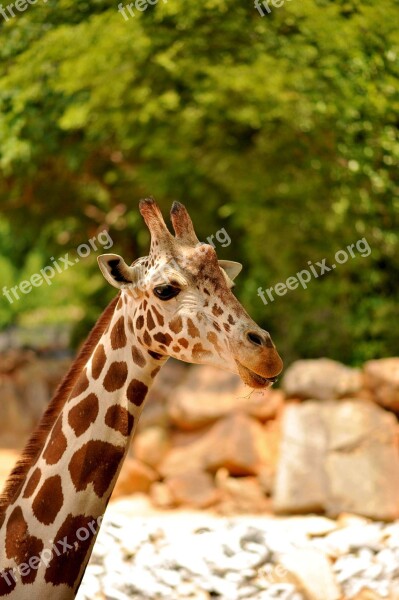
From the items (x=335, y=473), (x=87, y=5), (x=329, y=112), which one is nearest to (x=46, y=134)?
(x=87, y=5)

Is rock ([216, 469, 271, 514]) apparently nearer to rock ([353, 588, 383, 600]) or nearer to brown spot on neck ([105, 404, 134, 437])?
rock ([353, 588, 383, 600])

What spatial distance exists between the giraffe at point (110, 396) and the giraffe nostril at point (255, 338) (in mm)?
66

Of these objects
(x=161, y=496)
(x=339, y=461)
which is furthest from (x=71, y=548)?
(x=161, y=496)

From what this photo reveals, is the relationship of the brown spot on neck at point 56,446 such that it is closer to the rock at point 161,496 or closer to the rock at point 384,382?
the rock at point 384,382

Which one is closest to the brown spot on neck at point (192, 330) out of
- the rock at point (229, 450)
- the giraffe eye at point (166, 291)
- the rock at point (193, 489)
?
the giraffe eye at point (166, 291)

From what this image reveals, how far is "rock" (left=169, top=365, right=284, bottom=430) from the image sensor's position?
32.9 feet

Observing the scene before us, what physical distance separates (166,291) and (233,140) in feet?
34.7

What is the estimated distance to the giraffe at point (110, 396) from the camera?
3461 millimetres

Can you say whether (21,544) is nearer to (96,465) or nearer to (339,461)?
(96,465)

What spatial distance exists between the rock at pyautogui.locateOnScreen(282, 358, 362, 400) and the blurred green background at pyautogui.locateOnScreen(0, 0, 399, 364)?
1.66 metres

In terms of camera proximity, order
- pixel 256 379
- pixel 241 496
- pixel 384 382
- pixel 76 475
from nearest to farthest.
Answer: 1. pixel 256 379
2. pixel 76 475
3. pixel 384 382
4. pixel 241 496

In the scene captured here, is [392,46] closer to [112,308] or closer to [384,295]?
[112,308]

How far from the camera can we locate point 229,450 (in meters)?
9.73

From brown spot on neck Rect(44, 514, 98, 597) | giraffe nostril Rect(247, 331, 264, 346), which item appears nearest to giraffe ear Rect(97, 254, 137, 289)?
giraffe nostril Rect(247, 331, 264, 346)
